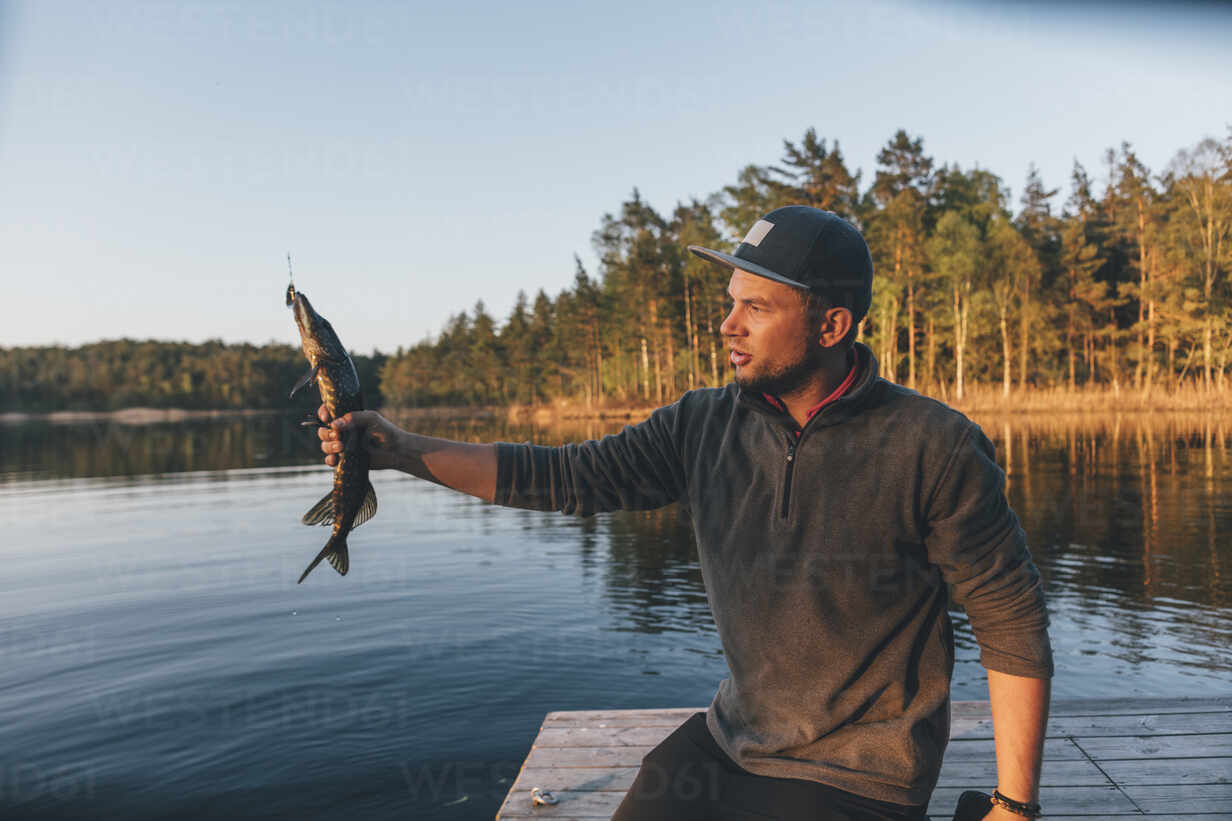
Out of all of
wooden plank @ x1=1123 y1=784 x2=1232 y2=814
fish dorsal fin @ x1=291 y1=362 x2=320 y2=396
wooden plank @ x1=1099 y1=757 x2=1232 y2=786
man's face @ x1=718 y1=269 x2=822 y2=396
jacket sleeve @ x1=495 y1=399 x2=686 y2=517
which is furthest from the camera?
wooden plank @ x1=1099 y1=757 x2=1232 y2=786

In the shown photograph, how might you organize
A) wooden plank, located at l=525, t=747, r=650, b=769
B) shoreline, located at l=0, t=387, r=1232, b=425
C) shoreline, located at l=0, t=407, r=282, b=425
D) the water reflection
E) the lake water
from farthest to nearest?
shoreline, located at l=0, t=407, r=282, b=425 → shoreline, located at l=0, t=387, r=1232, b=425 → the water reflection → the lake water → wooden plank, located at l=525, t=747, r=650, b=769

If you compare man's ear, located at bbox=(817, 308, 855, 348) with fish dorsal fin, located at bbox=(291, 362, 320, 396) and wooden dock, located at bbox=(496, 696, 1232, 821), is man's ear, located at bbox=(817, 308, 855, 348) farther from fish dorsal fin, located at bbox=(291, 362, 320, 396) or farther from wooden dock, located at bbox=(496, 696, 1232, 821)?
wooden dock, located at bbox=(496, 696, 1232, 821)

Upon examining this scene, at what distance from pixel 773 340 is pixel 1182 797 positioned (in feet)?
8.87

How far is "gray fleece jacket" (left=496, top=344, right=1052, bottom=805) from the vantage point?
2.29 meters

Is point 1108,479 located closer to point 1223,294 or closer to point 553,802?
point 553,802

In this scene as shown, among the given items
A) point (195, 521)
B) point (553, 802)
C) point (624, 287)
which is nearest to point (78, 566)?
point (195, 521)

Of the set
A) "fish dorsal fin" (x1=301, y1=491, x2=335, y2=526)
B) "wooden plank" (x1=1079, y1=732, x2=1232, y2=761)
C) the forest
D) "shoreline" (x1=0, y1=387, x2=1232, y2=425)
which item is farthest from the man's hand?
the forest

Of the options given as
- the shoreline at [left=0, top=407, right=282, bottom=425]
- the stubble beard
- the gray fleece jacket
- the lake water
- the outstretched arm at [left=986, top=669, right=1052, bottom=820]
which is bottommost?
the lake water

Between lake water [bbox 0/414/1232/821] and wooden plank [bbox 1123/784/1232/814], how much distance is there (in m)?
3.70

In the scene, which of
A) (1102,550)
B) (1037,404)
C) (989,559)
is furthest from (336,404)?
(1037,404)

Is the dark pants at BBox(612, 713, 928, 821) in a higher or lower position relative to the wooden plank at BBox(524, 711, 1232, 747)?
higher

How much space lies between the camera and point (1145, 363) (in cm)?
4781

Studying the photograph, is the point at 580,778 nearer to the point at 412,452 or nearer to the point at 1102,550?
the point at 412,452

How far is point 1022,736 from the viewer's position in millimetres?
2258
